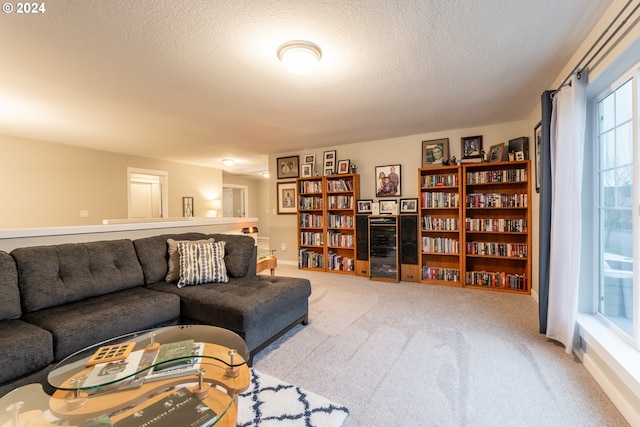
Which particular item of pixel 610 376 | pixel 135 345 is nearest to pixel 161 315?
pixel 135 345

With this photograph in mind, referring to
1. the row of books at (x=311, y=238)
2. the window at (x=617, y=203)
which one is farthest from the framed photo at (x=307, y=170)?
the window at (x=617, y=203)

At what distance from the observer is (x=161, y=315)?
211 cm

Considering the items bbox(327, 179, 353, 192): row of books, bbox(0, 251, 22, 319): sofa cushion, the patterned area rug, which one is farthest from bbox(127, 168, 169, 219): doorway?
the patterned area rug

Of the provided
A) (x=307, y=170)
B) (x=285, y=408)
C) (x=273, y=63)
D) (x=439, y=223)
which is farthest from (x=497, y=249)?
(x=273, y=63)

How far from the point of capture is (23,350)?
149cm

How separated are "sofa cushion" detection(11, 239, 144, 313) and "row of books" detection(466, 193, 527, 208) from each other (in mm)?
4121

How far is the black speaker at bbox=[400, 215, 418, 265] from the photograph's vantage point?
4.14 m

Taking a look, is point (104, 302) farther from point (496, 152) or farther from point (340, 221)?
point (496, 152)

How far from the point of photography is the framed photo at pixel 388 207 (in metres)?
4.44

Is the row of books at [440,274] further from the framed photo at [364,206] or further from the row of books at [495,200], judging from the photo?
the framed photo at [364,206]

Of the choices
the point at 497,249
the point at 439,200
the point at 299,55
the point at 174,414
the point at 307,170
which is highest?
the point at 299,55

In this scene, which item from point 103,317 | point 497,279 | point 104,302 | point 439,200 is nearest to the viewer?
point 103,317

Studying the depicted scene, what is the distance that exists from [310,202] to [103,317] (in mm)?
3649

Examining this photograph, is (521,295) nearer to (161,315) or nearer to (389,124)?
(389,124)
